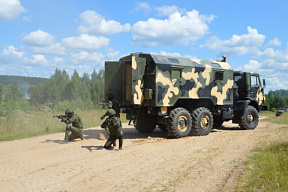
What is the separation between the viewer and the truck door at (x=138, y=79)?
10.0 meters

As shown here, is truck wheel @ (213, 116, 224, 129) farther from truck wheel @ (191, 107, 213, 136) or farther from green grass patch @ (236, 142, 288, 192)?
green grass patch @ (236, 142, 288, 192)

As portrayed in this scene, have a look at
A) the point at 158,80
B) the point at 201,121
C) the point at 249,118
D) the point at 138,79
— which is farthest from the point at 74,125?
the point at 249,118

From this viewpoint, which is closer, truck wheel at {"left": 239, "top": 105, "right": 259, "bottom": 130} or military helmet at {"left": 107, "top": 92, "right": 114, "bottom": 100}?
military helmet at {"left": 107, "top": 92, "right": 114, "bottom": 100}

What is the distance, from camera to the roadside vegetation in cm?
480

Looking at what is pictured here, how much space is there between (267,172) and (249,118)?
27.6ft

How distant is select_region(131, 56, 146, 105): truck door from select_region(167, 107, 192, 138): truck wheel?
1.37 meters

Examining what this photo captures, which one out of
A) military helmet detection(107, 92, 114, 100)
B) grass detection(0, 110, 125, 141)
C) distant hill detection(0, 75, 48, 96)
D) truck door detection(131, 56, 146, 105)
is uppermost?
distant hill detection(0, 75, 48, 96)

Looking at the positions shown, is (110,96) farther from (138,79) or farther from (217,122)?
(217,122)

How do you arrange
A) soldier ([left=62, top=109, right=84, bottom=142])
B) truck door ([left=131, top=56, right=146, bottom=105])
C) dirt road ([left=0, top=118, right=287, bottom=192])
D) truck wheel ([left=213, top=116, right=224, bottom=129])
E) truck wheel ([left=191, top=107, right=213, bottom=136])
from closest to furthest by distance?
dirt road ([left=0, top=118, right=287, bottom=192]) → soldier ([left=62, top=109, right=84, bottom=142]) → truck door ([left=131, top=56, right=146, bottom=105]) → truck wheel ([left=191, top=107, right=213, bottom=136]) → truck wheel ([left=213, top=116, right=224, bottom=129])

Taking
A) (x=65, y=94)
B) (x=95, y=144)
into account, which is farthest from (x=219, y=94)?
(x=65, y=94)

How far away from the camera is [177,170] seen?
606cm

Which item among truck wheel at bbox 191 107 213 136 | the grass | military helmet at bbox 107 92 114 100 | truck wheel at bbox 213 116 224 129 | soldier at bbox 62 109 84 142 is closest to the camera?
soldier at bbox 62 109 84 142

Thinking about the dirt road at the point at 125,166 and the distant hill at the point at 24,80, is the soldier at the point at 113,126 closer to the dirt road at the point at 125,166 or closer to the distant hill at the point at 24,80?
the dirt road at the point at 125,166

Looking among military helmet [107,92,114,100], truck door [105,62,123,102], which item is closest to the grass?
military helmet [107,92,114,100]
